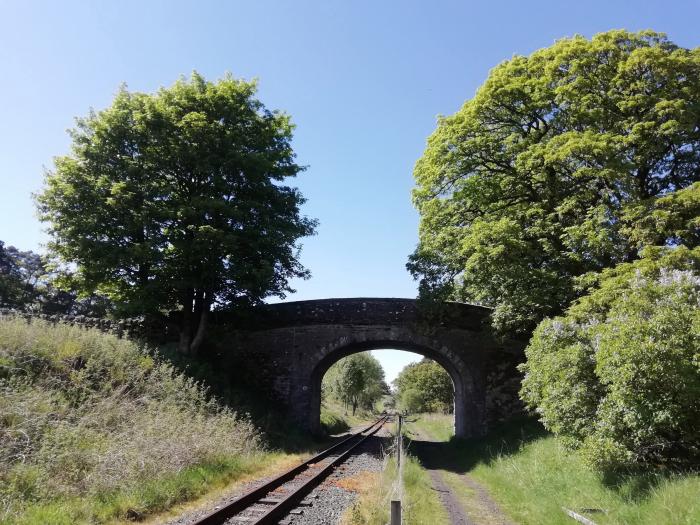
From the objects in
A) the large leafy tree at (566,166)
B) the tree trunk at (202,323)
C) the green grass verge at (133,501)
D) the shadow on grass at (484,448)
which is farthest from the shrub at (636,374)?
the tree trunk at (202,323)

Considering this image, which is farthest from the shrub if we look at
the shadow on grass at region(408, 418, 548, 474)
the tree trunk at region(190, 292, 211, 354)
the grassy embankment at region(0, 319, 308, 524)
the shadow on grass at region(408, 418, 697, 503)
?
the tree trunk at region(190, 292, 211, 354)

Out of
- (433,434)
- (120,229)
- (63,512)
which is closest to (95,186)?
(120,229)

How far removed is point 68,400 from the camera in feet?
31.5

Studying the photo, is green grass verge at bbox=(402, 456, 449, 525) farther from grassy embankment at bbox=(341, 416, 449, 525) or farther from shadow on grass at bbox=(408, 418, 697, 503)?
shadow on grass at bbox=(408, 418, 697, 503)

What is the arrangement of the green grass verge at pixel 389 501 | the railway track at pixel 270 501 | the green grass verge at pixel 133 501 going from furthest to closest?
the green grass verge at pixel 389 501
the railway track at pixel 270 501
the green grass verge at pixel 133 501

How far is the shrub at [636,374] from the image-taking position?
22.0ft

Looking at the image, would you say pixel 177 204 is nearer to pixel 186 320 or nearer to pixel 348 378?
pixel 186 320

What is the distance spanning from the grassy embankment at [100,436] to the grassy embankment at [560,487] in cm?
565

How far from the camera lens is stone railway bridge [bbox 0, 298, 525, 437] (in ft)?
63.1

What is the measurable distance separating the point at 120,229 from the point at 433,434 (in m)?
25.5

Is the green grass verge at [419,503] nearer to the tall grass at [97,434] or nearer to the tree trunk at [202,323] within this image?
the tall grass at [97,434]

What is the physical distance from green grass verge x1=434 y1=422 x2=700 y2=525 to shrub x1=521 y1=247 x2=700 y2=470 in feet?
1.65

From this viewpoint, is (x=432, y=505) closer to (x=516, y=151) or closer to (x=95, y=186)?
(x=516, y=151)

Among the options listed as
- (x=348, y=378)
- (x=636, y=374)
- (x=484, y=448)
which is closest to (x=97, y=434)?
(x=636, y=374)
